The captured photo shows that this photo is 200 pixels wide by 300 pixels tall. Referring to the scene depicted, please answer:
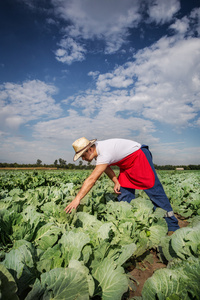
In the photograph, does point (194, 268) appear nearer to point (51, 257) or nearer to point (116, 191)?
point (51, 257)

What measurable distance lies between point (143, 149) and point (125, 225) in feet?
6.17

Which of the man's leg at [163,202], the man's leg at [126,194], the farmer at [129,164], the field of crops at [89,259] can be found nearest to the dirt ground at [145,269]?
the field of crops at [89,259]

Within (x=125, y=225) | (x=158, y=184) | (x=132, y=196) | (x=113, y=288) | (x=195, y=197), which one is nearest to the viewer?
(x=113, y=288)

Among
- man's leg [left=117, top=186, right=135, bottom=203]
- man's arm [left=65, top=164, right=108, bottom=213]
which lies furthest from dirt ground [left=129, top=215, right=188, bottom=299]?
man's leg [left=117, top=186, right=135, bottom=203]

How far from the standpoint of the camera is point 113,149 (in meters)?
3.50

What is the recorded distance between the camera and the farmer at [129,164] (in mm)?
3412

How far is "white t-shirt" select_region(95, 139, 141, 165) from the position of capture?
10.8 feet

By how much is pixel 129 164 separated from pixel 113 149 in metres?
0.70

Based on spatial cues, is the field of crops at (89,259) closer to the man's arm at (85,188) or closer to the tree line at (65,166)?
the man's arm at (85,188)

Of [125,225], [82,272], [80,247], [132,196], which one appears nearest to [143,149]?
[132,196]

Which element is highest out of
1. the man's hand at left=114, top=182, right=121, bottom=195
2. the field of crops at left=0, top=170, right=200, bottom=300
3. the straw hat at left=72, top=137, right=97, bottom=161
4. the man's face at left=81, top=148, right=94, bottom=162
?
the straw hat at left=72, top=137, right=97, bottom=161

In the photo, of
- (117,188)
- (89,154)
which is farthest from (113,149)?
(117,188)

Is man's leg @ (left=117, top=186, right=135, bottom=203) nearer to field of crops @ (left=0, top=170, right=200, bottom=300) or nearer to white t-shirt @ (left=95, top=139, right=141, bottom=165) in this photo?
white t-shirt @ (left=95, top=139, right=141, bottom=165)

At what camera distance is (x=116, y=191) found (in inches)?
171
